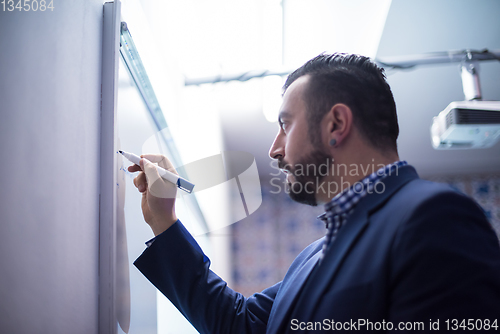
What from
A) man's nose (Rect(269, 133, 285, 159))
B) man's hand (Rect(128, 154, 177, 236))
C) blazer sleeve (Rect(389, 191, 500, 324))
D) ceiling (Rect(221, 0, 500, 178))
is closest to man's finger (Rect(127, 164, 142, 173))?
man's hand (Rect(128, 154, 177, 236))

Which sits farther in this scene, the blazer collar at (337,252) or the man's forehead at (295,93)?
the man's forehead at (295,93)

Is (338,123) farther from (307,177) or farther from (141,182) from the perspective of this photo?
(141,182)

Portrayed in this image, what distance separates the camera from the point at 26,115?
1.24 feet

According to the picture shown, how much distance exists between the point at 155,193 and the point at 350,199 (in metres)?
0.39

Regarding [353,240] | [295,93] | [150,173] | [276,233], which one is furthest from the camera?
[276,233]

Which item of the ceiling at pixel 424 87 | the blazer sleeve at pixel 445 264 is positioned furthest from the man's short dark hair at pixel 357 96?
Result: the ceiling at pixel 424 87

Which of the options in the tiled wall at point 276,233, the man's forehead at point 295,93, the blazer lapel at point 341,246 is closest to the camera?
the blazer lapel at point 341,246

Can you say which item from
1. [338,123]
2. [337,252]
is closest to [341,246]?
[337,252]

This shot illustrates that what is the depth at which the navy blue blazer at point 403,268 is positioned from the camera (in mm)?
378

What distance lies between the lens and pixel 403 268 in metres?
0.41

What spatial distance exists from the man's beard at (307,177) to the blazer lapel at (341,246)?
15 centimetres

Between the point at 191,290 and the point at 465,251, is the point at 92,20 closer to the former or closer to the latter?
the point at 191,290

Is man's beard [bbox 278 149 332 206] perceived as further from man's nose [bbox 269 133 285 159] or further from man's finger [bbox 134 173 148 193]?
man's finger [bbox 134 173 148 193]

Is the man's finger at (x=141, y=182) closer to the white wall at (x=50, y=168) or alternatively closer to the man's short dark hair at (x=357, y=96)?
the white wall at (x=50, y=168)
